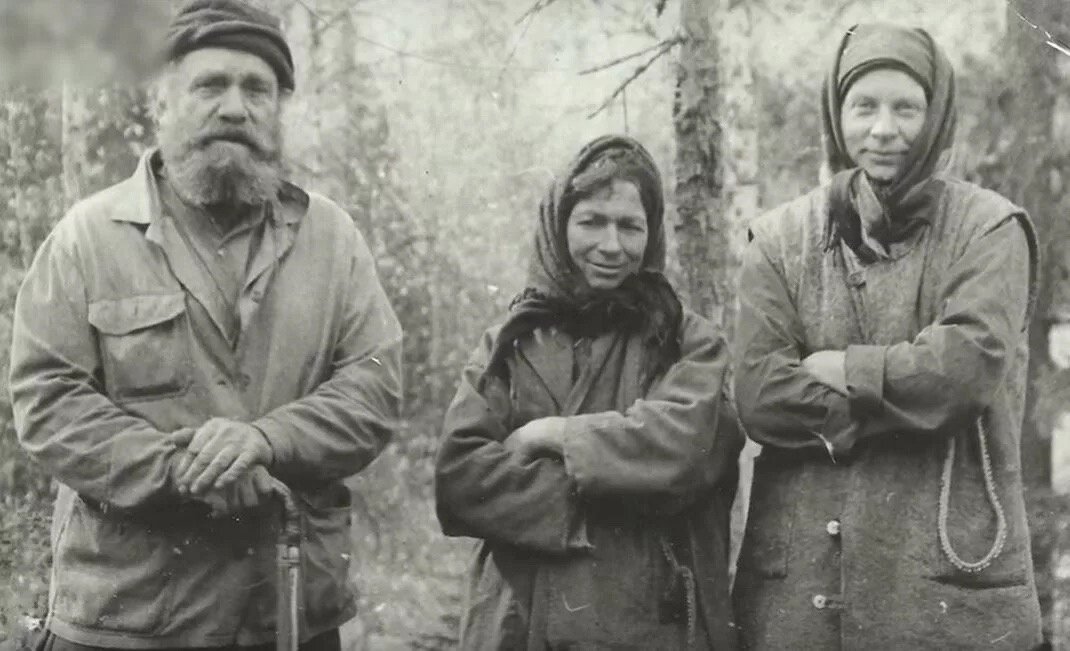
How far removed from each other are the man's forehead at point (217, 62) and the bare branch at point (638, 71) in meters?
2.39

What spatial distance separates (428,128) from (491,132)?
13.5 inches

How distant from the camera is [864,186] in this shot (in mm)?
3748

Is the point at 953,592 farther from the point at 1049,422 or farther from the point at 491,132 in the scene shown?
the point at 491,132

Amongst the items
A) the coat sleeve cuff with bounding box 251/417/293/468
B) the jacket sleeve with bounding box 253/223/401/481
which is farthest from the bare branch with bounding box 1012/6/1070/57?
the coat sleeve cuff with bounding box 251/417/293/468

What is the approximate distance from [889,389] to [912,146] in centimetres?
70

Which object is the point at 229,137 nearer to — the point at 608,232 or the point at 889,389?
the point at 608,232

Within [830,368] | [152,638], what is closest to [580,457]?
[830,368]

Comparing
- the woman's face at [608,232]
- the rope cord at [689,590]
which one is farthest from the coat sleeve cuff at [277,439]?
the rope cord at [689,590]

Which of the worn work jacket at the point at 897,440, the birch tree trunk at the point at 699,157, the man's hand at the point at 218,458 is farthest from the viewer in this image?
the birch tree trunk at the point at 699,157

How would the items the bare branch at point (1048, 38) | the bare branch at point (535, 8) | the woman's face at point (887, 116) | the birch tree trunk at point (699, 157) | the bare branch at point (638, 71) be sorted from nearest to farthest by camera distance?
the woman's face at point (887, 116)
the bare branch at point (1048, 38)
the birch tree trunk at point (699, 157)
the bare branch at point (638, 71)
the bare branch at point (535, 8)

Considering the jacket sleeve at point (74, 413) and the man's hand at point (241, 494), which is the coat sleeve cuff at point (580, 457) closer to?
the man's hand at point (241, 494)

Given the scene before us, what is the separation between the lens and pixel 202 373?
3623 millimetres

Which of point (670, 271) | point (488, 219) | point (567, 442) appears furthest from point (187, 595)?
point (488, 219)

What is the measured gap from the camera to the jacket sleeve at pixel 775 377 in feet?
11.9
